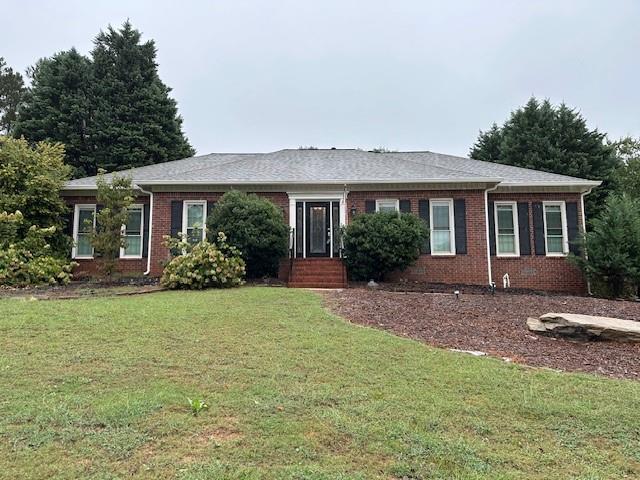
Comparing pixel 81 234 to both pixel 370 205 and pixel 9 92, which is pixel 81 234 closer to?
pixel 370 205

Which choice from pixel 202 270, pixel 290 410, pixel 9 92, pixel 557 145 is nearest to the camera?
pixel 290 410

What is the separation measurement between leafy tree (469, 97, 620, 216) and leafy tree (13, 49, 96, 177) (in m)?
24.2

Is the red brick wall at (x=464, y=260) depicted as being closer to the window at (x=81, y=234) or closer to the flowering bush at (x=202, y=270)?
the flowering bush at (x=202, y=270)

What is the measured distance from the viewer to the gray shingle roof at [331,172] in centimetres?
1292

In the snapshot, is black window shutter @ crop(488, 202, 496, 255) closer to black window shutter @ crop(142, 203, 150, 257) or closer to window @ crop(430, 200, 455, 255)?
window @ crop(430, 200, 455, 255)

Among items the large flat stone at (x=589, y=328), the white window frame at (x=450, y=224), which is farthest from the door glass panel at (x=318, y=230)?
the large flat stone at (x=589, y=328)

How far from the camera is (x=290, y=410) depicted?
134 inches

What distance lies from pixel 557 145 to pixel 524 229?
46.6ft

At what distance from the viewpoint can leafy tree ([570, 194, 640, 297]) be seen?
1125 centimetres

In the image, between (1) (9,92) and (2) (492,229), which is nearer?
(2) (492,229)

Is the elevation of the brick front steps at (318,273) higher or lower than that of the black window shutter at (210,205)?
lower

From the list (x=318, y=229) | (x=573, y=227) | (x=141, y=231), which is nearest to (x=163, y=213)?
(x=141, y=231)

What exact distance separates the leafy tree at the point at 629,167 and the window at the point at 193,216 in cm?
2207

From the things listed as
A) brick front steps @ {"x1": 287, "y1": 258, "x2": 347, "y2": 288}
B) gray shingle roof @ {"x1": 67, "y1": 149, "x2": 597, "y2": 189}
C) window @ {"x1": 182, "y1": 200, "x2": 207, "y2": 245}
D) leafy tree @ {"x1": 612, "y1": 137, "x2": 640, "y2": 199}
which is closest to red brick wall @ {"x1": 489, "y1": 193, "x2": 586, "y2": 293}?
gray shingle roof @ {"x1": 67, "y1": 149, "x2": 597, "y2": 189}
